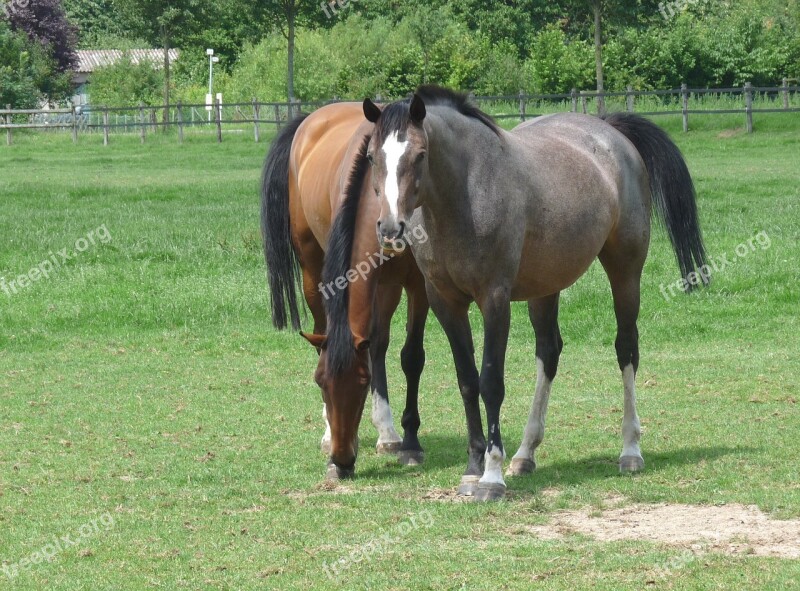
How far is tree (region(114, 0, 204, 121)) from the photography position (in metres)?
41.8

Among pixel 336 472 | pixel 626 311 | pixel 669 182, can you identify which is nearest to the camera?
pixel 336 472

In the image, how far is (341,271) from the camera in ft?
20.6

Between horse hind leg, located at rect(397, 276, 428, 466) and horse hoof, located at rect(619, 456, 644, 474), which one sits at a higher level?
horse hind leg, located at rect(397, 276, 428, 466)

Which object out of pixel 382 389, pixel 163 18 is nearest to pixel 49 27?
pixel 163 18

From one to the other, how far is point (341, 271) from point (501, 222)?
932mm

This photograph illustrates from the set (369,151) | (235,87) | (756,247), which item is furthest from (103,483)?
(235,87)

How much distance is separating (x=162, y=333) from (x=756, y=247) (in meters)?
7.66

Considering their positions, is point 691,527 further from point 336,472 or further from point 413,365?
point 413,365

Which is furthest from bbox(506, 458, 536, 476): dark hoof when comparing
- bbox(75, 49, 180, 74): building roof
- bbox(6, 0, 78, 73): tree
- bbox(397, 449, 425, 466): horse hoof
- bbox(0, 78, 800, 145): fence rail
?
bbox(75, 49, 180, 74): building roof

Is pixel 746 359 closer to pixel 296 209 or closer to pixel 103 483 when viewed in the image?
pixel 296 209

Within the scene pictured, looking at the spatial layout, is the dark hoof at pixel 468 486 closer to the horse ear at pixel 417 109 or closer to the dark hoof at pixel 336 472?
the dark hoof at pixel 336 472

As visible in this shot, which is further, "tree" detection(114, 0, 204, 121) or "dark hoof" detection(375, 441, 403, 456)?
"tree" detection(114, 0, 204, 121)

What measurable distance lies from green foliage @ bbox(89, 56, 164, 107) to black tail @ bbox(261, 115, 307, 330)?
51.8 meters

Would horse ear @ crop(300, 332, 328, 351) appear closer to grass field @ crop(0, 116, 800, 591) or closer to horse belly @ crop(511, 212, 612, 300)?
grass field @ crop(0, 116, 800, 591)
